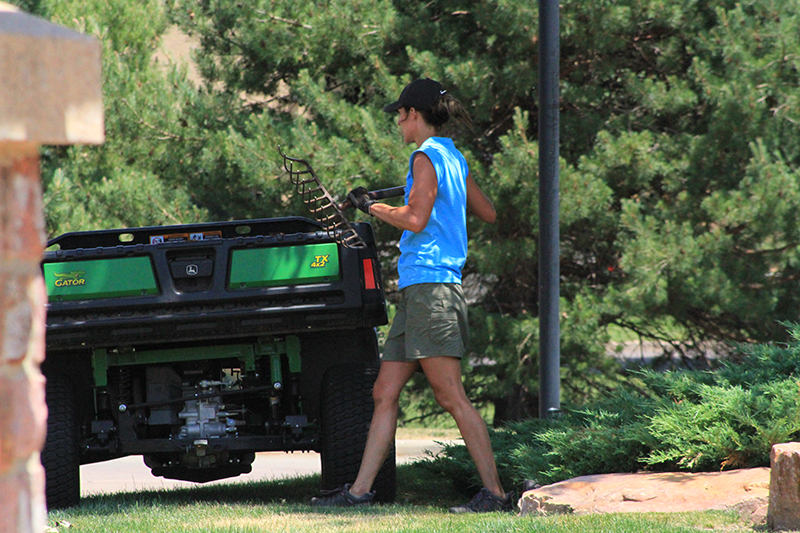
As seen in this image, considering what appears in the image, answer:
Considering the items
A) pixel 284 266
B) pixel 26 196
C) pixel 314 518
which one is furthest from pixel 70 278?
pixel 26 196

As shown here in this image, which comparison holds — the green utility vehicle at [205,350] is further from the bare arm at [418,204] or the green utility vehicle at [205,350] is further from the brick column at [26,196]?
the brick column at [26,196]

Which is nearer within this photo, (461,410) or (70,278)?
(461,410)

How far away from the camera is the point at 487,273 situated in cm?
867

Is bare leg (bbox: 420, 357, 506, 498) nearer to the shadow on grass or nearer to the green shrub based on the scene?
the green shrub

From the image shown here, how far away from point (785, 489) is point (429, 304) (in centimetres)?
170

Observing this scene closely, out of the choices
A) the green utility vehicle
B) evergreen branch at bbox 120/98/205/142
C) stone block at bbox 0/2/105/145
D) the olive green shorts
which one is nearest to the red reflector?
the green utility vehicle

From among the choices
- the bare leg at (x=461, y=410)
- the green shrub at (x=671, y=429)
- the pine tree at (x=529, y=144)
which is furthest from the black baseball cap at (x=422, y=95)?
the pine tree at (x=529, y=144)

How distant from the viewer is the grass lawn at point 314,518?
3580 millimetres

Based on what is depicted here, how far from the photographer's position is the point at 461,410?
14.3 feet

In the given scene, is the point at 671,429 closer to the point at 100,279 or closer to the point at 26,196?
the point at 100,279

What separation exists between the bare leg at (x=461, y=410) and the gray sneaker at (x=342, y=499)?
546 millimetres

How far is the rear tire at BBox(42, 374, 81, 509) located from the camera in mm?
4535

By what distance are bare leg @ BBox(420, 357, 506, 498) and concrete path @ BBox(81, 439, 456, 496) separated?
12.1 feet

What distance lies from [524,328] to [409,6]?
11.3 feet
